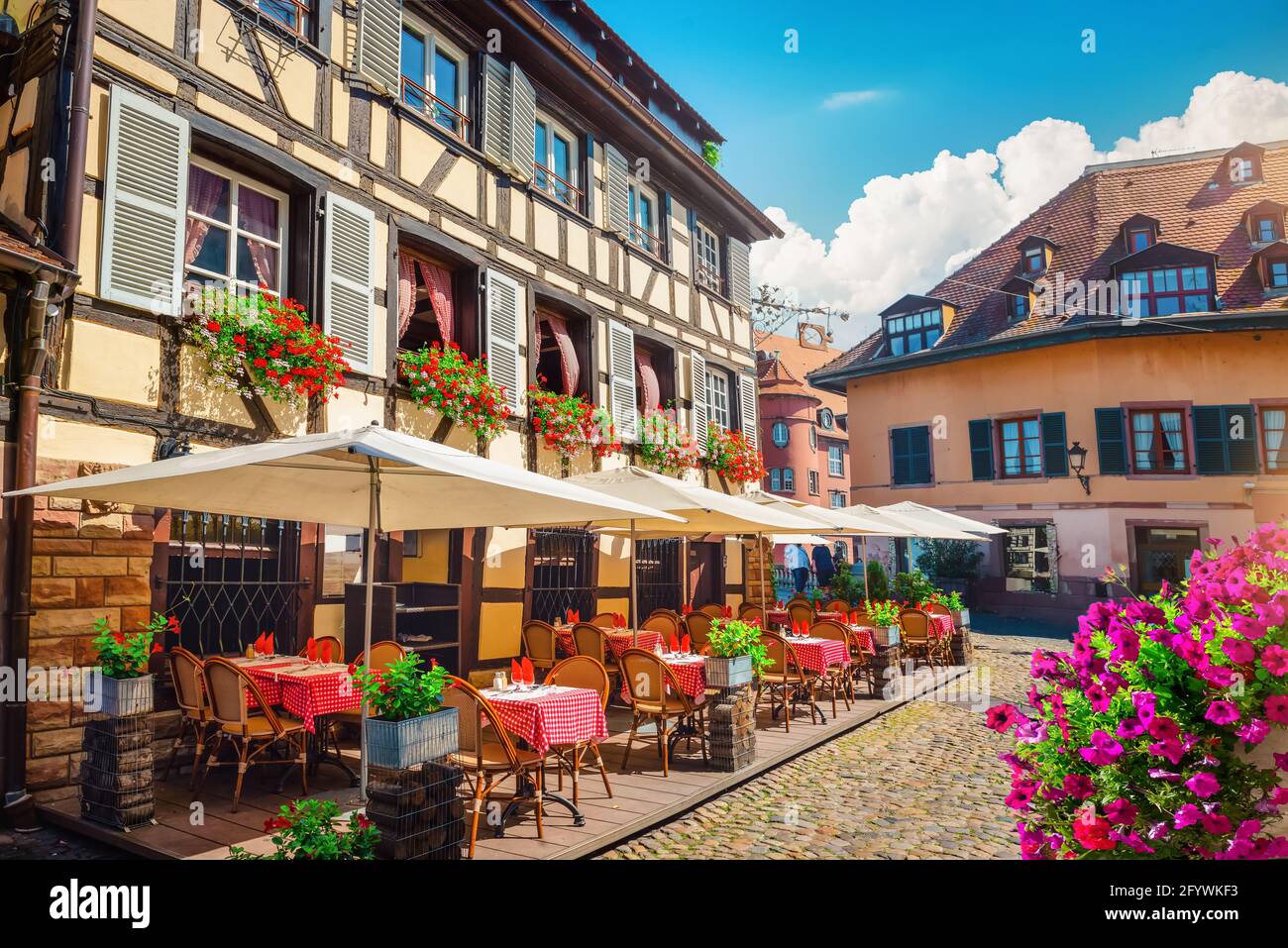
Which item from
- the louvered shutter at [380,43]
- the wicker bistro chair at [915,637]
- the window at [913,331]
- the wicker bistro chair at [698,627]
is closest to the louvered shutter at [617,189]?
the louvered shutter at [380,43]

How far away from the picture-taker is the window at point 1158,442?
1867cm

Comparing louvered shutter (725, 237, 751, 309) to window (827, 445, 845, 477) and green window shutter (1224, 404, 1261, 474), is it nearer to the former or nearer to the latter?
green window shutter (1224, 404, 1261, 474)

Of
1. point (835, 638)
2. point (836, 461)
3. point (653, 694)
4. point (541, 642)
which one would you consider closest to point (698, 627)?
point (835, 638)

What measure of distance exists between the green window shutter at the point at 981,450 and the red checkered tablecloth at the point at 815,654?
13783 mm

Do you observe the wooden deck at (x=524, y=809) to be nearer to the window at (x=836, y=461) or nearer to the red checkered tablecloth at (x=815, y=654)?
the red checkered tablecloth at (x=815, y=654)

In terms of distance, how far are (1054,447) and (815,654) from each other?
45.9 ft

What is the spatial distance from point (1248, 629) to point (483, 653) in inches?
295

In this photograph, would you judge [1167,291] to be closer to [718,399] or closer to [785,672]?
[718,399]

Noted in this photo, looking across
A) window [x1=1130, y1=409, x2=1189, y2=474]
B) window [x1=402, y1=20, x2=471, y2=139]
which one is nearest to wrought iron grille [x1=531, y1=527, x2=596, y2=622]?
window [x1=402, y1=20, x2=471, y2=139]

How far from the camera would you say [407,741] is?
3.81 m

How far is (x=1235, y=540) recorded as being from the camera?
9.49ft

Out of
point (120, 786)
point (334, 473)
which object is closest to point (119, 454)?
point (334, 473)

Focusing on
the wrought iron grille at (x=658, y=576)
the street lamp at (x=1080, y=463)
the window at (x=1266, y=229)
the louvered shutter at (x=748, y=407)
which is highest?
→ the window at (x=1266, y=229)
